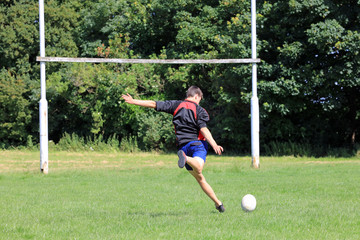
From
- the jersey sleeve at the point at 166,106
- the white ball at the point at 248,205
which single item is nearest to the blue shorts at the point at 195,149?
the jersey sleeve at the point at 166,106

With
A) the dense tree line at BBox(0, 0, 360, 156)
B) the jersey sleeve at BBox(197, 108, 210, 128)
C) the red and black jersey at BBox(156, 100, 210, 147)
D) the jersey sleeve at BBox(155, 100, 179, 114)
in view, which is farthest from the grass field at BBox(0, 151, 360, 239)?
the dense tree line at BBox(0, 0, 360, 156)

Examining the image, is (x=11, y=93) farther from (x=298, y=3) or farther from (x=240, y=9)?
(x=298, y=3)

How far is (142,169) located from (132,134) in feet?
42.5

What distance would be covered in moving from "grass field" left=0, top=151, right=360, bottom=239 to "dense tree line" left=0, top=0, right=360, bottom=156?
21.2 feet

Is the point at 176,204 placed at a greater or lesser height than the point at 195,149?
lesser

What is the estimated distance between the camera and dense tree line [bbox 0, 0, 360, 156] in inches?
882

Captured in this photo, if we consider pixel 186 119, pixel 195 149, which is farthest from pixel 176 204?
pixel 186 119

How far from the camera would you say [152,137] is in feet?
95.5

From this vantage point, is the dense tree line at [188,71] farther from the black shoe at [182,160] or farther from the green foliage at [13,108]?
the black shoe at [182,160]

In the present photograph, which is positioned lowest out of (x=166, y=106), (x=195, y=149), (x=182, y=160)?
(x=182, y=160)

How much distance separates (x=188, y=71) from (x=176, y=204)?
65.4 ft

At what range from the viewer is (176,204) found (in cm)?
962

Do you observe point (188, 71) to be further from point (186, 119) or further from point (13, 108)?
point (186, 119)

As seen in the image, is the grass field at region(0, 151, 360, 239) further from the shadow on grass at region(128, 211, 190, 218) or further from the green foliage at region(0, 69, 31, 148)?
the green foliage at region(0, 69, 31, 148)
